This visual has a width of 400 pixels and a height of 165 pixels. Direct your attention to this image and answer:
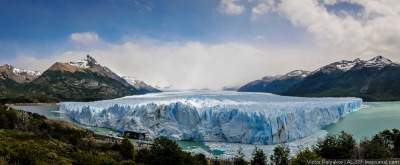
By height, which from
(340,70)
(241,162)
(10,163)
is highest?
(340,70)

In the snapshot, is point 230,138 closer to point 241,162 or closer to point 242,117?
point 242,117

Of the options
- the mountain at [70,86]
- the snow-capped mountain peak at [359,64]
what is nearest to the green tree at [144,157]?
the mountain at [70,86]

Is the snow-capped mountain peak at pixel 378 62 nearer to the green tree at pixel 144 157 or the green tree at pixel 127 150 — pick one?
the green tree at pixel 127 150

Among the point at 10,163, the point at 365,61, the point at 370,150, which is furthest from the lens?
the point at 365,61

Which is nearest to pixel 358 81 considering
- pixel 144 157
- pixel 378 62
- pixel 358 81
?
pixel 358 81

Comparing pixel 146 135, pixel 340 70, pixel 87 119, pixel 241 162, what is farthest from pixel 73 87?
pixel 241 162

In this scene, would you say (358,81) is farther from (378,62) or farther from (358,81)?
(378,62)

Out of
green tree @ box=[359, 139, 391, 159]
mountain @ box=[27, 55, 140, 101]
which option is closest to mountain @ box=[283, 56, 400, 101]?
mountain @ box=[27, 55, 140, 101]

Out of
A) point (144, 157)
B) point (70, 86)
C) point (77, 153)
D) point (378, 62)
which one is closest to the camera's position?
point (77, 153)
